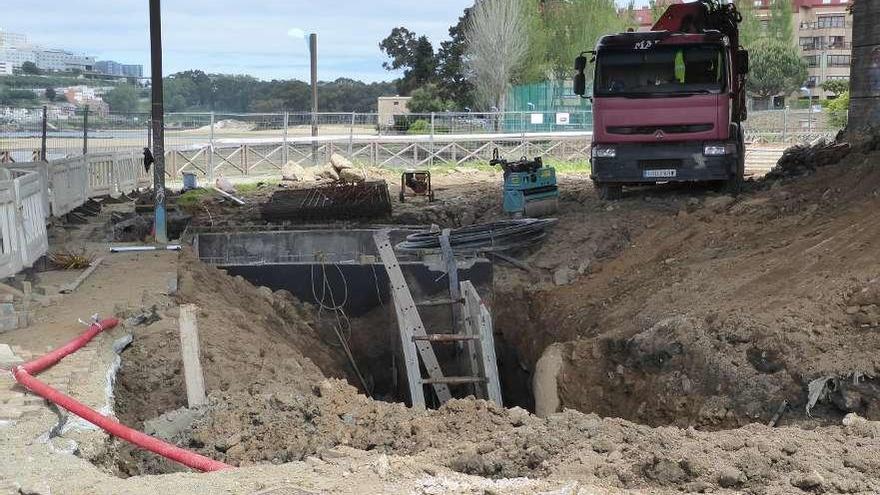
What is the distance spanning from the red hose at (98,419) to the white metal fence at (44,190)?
403 centimetres

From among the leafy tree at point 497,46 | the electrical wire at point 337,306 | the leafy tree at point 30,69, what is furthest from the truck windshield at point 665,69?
the leafy tree at point 497,46

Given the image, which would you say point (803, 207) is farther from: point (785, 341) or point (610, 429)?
point (610, 429)

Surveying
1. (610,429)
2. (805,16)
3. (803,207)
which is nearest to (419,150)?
(803,207)

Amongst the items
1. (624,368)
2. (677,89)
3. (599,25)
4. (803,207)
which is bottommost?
(624,368)

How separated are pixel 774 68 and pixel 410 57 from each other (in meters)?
27.3

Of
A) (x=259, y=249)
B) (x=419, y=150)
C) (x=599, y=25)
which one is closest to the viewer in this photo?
(x=259, y=249)

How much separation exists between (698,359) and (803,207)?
221 inches

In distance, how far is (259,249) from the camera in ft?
55.2

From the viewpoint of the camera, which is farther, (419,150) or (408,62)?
(408,62)

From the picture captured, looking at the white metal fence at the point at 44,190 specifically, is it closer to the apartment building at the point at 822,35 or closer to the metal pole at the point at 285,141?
the metal pole at the point at 285,141

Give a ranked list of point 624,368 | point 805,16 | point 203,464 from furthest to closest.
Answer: point 805,16, point 624,368, point 203,464

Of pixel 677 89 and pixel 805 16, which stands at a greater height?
pixel 805 16

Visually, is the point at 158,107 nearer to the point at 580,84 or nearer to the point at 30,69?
the point at 580,84

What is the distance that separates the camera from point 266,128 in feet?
112
